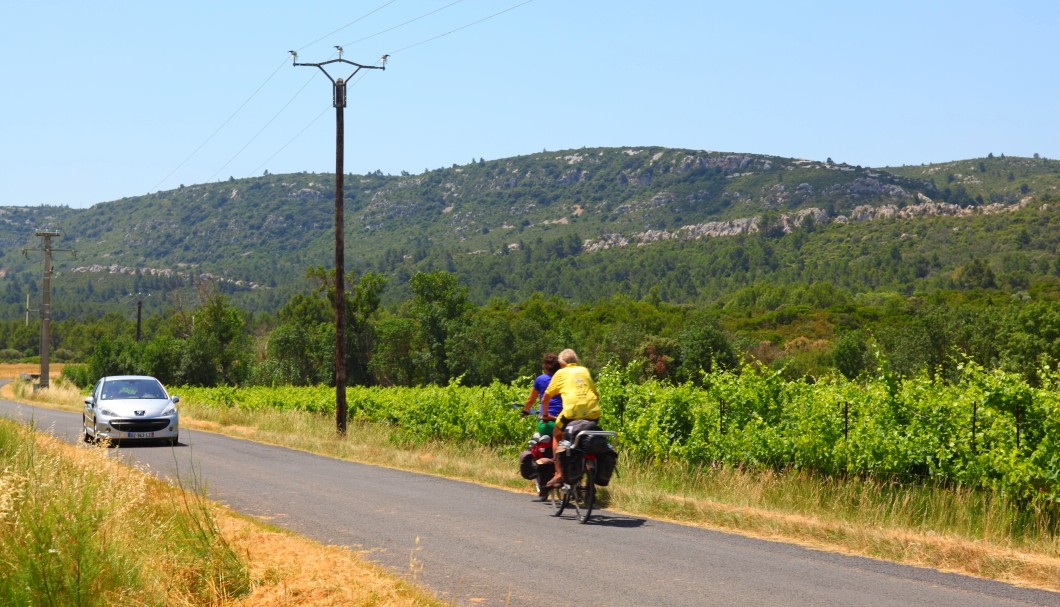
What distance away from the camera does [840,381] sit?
16.5 metres

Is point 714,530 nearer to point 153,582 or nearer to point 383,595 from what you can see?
point 383,595

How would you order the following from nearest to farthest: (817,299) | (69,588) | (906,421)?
(69,588) < (906,421) < (817,299)

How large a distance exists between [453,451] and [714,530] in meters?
9.67

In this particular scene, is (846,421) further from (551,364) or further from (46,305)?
(46,305)

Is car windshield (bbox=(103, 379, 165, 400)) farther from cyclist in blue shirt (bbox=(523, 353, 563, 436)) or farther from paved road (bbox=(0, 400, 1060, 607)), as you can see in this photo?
cyclist in blue shirt (bbox=(523, 353, 563, 436))

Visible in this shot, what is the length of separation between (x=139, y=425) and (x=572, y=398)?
13.3m

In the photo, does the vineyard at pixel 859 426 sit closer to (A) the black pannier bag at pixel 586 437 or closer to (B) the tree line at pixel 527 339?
(A) the black pannier bag at pixel 586 437

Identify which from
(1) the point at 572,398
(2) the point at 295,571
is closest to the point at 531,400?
(1) the point at 572,398

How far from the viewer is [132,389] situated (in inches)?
926

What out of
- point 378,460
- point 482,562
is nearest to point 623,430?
point 378,460

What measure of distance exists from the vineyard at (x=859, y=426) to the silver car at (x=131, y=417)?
299 inches

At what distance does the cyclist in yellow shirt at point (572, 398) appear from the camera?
12.3m

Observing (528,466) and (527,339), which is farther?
(527,339)

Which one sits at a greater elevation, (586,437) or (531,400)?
(531,400)
